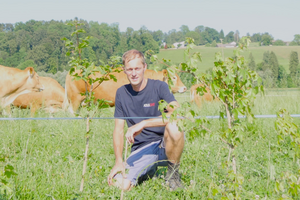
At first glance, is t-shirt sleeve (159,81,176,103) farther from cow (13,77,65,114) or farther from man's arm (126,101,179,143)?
cow (13,77,65,114)

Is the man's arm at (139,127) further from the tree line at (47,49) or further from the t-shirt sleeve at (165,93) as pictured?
the tree line at (47,49)

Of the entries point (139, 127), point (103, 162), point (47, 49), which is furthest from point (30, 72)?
point (47, 49)

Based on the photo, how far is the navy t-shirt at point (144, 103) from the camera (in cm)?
332

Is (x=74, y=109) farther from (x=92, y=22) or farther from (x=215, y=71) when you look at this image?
(x=92, y=22)

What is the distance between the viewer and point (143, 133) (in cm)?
347

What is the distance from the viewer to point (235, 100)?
77.9 inches

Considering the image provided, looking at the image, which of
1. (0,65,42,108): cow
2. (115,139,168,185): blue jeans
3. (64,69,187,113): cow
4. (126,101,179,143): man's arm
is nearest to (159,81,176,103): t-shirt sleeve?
(126,101,179,143): man's arm

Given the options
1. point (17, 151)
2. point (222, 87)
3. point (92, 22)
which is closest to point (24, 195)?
point (222, 87)

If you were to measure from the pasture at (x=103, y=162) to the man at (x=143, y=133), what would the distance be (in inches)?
6.0

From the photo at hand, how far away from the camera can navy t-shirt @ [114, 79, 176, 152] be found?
3322 millimetres

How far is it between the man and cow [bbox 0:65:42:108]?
19.6 ft

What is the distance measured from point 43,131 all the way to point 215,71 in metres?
4.35

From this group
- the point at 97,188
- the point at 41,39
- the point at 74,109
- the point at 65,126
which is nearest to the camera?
the point at 97,188

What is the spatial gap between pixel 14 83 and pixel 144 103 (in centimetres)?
634
